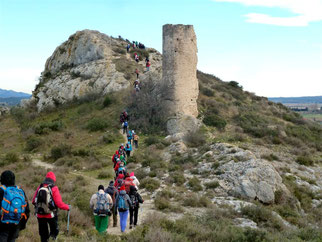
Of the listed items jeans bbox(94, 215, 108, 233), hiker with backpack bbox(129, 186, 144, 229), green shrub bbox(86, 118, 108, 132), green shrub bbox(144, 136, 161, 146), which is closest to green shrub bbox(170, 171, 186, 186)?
hiker with backpack bbox(129, 186, 144, 229)

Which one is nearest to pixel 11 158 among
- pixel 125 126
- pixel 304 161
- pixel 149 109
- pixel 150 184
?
pixel 125 126

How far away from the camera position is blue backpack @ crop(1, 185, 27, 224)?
4875mm

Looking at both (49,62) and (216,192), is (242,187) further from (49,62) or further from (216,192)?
(49,62)

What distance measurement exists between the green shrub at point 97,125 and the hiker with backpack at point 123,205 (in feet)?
53.5

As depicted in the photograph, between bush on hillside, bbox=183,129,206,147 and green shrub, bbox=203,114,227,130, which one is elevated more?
green shrub, bbox=203,114,227,130

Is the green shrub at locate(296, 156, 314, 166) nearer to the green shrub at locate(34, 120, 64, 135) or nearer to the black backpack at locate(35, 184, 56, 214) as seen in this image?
the black backpack at locate(35, 184, 56, 214)

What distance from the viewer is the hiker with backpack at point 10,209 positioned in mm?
4883

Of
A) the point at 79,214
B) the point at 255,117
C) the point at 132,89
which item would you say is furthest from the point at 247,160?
the point at 132,89

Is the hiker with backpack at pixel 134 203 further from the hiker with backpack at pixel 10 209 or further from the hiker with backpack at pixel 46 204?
the hiker with backpack at pixel 10 209

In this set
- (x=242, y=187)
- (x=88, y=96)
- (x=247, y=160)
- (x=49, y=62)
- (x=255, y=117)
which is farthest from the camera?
(x=49, y=62)

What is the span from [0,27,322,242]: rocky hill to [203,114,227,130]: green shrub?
0.09 m

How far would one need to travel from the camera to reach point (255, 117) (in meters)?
26.9

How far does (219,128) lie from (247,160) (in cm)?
954

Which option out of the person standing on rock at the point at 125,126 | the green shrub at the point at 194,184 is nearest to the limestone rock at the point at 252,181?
the green shrub at the point at 194,184
